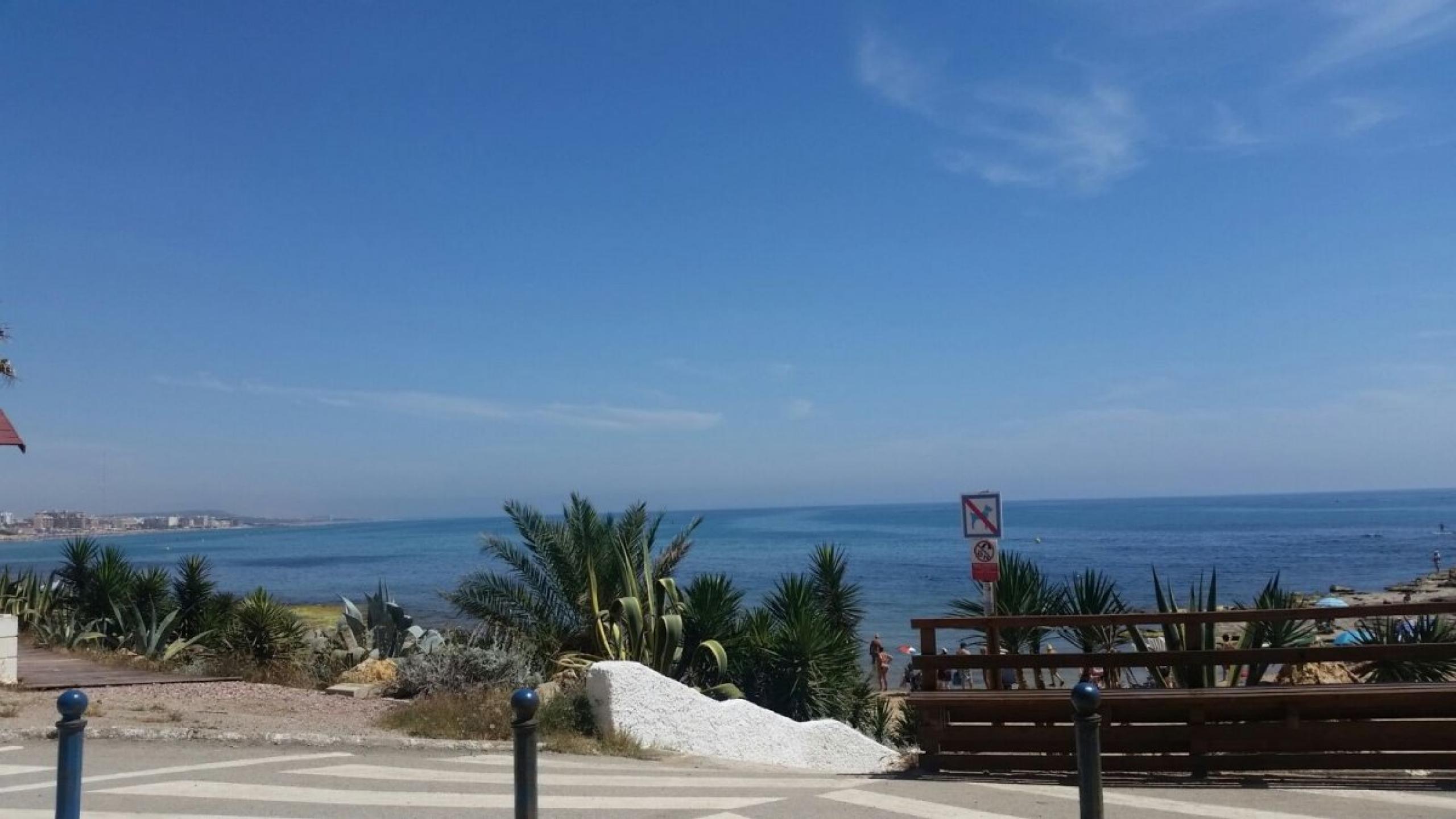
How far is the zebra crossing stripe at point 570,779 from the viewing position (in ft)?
26.3

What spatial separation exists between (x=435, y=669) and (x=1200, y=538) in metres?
111

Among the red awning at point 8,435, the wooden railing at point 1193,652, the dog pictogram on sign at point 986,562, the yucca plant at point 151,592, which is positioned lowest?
the yucca plant at point 151,592

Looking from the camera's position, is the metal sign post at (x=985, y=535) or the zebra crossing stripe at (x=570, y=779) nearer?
the zebra crossing stripe at (x=570, y=779)

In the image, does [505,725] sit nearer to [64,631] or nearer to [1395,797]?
[1395,797]

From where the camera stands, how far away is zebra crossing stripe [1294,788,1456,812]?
697 centimetres

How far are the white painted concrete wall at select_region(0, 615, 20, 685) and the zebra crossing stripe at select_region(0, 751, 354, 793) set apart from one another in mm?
6128

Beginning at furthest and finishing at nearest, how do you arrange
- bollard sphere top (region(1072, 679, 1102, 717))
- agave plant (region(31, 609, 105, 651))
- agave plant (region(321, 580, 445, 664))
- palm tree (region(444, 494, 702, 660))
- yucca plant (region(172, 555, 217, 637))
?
1. yucca plant (region(172, 555, 217, 637))
2. agave plant (region(31, 609, 105, 651))
3. agave plant (region(321, 580, 445, 664))
4. palm tree (region(444, 494, 702, 660))
5. bollard sphere top (region(1072, 679, 1102, 717))

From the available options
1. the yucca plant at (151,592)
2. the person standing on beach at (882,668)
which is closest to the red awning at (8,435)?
the yucca plant at (151,592)

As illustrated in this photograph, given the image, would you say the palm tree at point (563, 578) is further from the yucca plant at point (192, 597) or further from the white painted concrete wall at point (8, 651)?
the yucca plant at point (192, 597)

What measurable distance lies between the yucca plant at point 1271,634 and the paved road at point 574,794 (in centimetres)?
221

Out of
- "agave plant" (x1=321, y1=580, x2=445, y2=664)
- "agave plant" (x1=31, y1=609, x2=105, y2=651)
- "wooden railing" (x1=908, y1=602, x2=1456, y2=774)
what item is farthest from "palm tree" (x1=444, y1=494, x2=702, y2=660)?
"wooden railing" (x1=908, y1=602, x2=1456, y2=774)

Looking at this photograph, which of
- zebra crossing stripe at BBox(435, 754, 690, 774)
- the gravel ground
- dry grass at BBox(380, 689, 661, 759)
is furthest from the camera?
the gravel ground

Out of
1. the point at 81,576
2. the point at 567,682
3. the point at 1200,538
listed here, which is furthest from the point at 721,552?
the point at 567,682

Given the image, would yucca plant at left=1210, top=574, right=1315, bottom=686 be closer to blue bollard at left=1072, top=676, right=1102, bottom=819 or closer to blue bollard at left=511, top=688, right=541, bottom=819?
blue bollard at left=1072, top=676, right=1102, bottom=819
